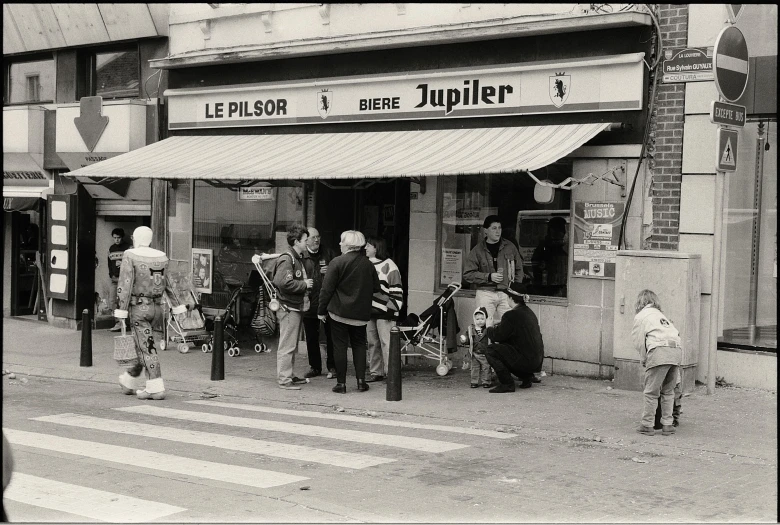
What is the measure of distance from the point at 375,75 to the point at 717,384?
627 centimetres

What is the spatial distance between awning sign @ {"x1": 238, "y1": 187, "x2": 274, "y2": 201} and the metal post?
24.2 feet

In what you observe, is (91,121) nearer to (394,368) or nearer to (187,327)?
(187,327)

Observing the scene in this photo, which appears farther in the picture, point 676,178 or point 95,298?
point 95,298

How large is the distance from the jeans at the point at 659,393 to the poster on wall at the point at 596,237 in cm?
300

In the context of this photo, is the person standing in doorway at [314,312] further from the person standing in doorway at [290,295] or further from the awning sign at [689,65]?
the awning sign at [689,65]

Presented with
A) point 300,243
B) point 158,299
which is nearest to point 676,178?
point 300,243

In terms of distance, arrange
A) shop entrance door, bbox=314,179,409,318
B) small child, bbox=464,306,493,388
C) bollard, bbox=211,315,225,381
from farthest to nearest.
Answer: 1. shop entrance door, bbox=314,179,409,318
2. bollard, bbox=211,315,225,381
3. small child, bbox=464,306,493,388

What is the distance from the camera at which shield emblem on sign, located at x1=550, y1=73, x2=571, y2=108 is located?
472 inches

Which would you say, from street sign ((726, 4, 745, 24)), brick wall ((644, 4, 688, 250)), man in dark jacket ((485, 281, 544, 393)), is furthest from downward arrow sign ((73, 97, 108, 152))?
street sign ((726, 4, 745, 24))

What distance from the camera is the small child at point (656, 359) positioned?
855 cm

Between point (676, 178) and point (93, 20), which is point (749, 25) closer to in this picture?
point (676, 178)

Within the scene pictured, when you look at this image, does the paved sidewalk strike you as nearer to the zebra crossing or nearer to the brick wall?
the zebra crossing

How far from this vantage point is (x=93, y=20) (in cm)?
1728

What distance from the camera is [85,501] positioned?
6281mm
